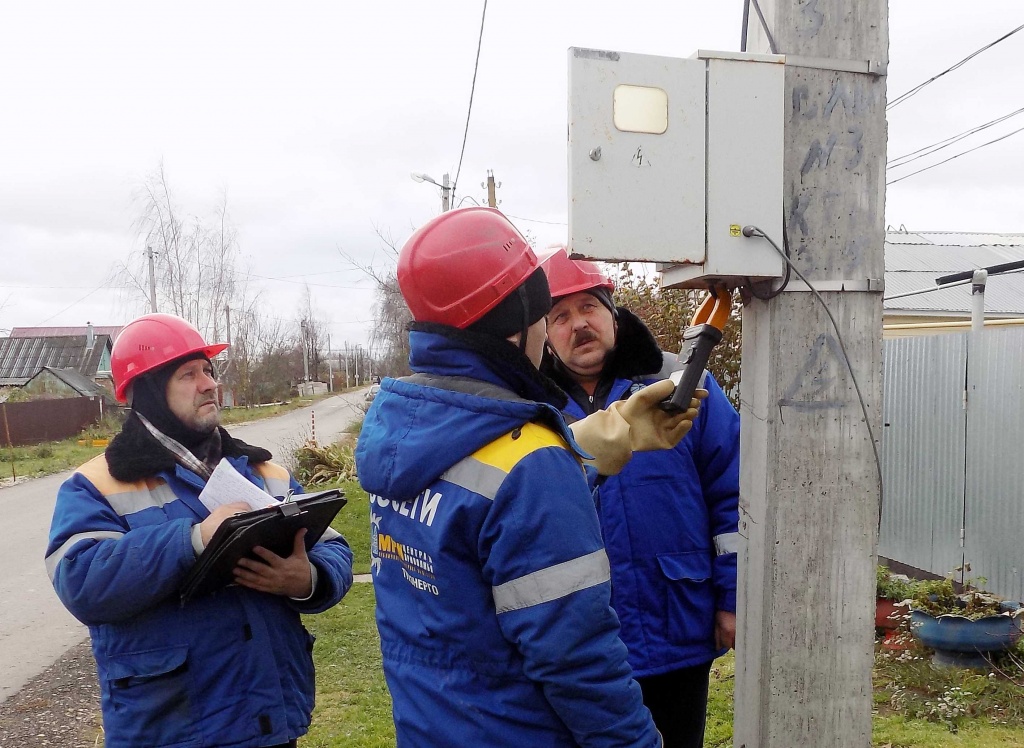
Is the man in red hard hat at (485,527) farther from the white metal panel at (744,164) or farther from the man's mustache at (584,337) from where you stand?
the man's mustache at (584,337)

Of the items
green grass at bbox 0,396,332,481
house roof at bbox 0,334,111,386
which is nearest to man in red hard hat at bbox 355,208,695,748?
green grass at bbox 0,396,332,481

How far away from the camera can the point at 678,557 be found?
2457 mm

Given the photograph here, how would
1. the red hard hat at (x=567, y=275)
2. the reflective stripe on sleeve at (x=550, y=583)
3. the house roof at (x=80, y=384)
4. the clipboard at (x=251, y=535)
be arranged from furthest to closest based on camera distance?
the house roof at (x=80, y=384) < the red hard hat at (x=567, y=275) < the clipboard at (x=251, y=535) < the reflective stripe on sleeve at (x=550, y=583)

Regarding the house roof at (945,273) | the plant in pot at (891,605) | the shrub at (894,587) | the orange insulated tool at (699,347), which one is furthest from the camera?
the house roof at (945,273)

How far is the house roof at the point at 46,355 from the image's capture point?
3981 centimetres

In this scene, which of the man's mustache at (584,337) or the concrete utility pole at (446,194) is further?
the concrete utility pole at (446,194)

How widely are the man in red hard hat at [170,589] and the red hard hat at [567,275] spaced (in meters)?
1.12

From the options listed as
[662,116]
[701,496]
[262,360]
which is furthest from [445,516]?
[262,360]

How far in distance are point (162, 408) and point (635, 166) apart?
1.64m

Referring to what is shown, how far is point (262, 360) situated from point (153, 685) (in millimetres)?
42714

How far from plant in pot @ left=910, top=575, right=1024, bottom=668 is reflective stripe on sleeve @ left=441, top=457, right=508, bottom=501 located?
4.11m

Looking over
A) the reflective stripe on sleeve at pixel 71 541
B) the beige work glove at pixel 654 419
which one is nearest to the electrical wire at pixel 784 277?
the beige work glove at pixel 654 419

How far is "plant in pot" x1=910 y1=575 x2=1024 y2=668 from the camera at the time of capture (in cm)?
459

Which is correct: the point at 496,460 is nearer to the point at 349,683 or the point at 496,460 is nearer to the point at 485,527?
the point at 485,527
